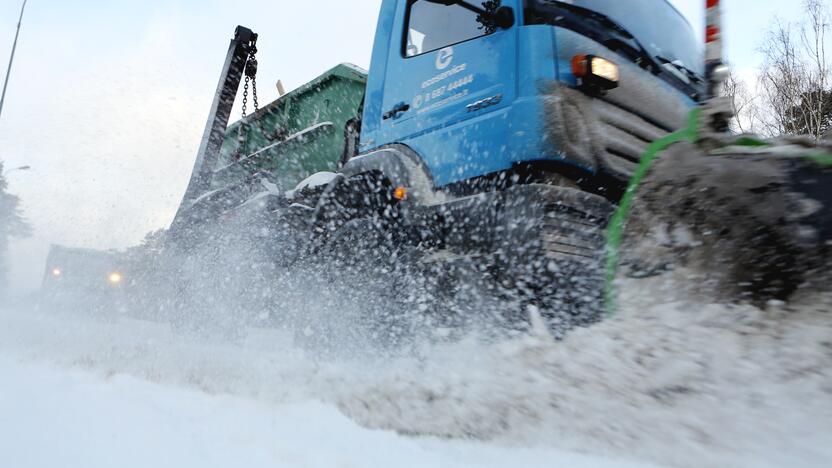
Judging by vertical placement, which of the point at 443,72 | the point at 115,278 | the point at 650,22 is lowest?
the point at 115,278

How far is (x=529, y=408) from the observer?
1.69 meters

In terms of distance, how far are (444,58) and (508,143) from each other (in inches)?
29.7

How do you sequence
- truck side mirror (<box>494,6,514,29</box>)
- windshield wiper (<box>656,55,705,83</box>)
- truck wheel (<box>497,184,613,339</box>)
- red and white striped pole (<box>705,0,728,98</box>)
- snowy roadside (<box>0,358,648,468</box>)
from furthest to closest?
windshield wiper (<box>656,55,705,83</box>), truck side mirror (<box>494,6,514,29</box>), truck wheel (<box>497,184,613,339</box>), red and white striped pole (<box>705,0,728,98</box>), snowy roadside (<box>0,358,648,468</box>)

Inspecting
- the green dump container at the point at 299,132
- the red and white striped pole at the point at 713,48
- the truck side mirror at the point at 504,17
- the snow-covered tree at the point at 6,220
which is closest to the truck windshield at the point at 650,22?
the truck side mirror at the point at 504,17

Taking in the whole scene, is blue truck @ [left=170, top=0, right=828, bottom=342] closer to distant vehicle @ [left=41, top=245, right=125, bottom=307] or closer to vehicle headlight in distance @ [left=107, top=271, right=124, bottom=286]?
vehicle headlight in distance @ [left=107, top=271, right=124, bottom=286]

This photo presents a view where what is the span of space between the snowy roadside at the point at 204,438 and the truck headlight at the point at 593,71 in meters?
1.93

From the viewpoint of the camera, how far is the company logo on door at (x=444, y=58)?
3213mm

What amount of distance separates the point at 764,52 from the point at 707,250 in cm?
1391

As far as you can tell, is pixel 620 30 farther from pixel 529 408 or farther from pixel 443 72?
pixel 529 408

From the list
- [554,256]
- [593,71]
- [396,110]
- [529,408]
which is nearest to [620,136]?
[593,71]

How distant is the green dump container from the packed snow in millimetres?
2534

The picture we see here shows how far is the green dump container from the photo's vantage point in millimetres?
4371

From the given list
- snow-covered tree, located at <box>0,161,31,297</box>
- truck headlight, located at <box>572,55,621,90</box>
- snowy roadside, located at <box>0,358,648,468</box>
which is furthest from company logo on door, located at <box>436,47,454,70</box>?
snow-covered tree, located at <box>0,161,31,297</box>

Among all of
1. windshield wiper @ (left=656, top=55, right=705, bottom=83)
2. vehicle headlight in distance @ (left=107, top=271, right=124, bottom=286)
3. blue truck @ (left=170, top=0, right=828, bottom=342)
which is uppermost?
windshield wiper @ (left=656, top=55, right=705, bottom=83)
